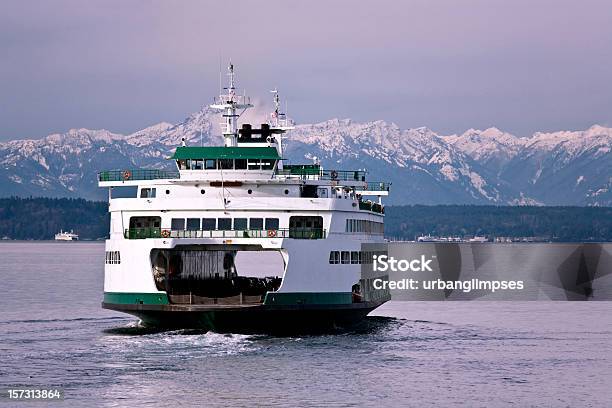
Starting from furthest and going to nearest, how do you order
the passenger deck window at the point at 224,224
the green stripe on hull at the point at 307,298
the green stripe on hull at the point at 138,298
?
the passenger deck window at the point at 224,224, the green stripe on hull at the point at 138,298, the green stripe on hull at the point at 307,298

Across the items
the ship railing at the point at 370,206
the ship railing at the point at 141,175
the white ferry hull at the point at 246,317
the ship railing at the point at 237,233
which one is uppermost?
the ship railing at the point at 141,175

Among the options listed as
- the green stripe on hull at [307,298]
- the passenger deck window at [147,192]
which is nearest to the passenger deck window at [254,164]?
the passenger deck window at [147,192]

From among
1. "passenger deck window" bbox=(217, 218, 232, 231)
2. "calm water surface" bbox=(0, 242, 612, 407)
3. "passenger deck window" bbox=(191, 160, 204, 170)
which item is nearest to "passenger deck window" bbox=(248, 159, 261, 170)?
"passenger deck window" bbox=(191, 160, 204, 170)

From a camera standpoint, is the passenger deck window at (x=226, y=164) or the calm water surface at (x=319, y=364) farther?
the passenger deck window at (x=226, y=164)

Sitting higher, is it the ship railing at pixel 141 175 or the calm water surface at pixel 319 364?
the ship railing at pixel 141 175

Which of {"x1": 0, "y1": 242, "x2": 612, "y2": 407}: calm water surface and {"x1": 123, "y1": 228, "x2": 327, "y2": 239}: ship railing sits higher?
{"x1": 123, "y1": 228, "x2": 327, "y2": 239}: ship railing

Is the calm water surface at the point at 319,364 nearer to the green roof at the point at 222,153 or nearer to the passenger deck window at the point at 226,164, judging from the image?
the passenger deck window at the point at 226,164

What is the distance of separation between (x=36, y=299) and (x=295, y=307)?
45134 mm

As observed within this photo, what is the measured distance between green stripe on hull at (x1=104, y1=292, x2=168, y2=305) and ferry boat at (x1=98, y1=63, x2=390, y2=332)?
4cm

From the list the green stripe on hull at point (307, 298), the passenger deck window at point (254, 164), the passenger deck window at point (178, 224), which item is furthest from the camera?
the passenger deck window at point (254, 164)

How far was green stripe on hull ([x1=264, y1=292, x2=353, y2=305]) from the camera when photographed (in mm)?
56562

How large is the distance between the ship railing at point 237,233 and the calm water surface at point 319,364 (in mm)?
4314

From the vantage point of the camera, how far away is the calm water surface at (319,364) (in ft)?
152

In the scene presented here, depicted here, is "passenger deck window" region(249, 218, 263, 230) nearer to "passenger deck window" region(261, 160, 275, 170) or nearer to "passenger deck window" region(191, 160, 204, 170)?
"passenger deck window" region(261, 160, 275, 170)
